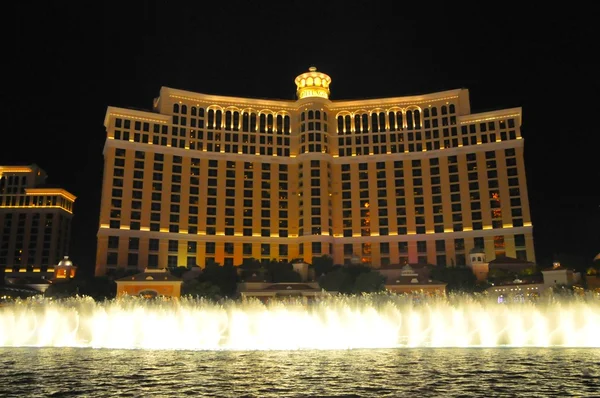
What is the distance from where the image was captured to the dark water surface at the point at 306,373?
21.1 meters

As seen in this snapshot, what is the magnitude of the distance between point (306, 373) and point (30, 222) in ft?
552

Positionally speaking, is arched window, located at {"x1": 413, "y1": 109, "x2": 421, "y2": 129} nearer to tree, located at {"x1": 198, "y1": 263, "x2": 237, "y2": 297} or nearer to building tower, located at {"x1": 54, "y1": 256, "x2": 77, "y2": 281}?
tree, located at {"x1": 198, "y1": 263, "x2": 237, "y2": 297}

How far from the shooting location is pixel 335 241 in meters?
124

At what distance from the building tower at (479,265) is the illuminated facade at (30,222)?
125 meters

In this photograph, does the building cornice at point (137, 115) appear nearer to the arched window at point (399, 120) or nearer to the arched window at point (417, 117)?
the arched window at point (399, 120)

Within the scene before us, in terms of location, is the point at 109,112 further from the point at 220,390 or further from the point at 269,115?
the point at 220,390

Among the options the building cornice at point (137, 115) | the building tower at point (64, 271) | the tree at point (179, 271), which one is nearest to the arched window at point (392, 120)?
the building cornice at point (137, 115)

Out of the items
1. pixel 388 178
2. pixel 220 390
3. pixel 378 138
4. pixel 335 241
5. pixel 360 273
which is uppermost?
pixel 378 138

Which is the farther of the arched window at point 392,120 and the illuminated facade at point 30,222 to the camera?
the illuminated facade at point 30,222

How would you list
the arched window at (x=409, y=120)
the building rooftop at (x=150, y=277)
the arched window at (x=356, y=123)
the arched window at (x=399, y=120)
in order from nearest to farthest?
1. the building rooftop at (x=150, y=277)
2. the arched window at (x=409, y=120)
3. the arched window at (x=399, y=120)
4. the arched window at (x=356, y=123)

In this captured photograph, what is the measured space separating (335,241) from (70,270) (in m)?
57.9

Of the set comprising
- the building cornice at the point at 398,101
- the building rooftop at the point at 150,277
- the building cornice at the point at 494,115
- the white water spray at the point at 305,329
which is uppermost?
the building cornice at the point at 398,101

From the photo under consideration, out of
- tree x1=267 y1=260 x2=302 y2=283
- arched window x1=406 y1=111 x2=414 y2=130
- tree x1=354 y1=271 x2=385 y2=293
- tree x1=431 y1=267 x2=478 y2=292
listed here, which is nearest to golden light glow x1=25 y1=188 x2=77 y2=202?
tree x1=267 y1=260 x2=302 y2=283

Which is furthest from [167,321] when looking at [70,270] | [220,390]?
[70,270]
